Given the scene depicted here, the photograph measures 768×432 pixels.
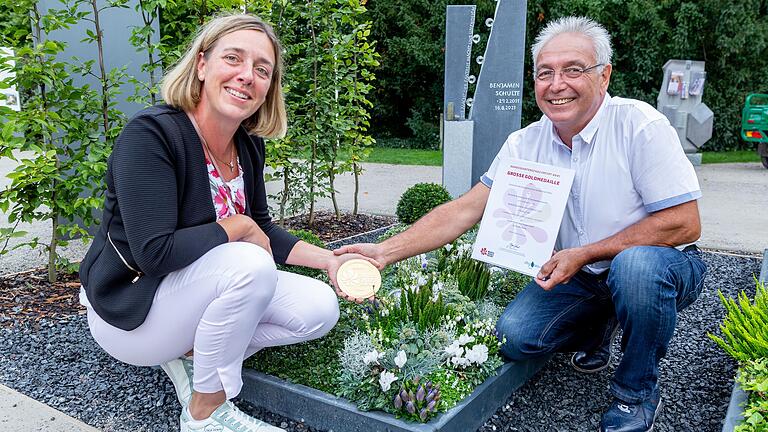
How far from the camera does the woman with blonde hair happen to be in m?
2.21

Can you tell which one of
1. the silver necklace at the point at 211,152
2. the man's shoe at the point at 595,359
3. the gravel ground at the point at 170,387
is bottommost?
the gravel ground at the point at 170,387

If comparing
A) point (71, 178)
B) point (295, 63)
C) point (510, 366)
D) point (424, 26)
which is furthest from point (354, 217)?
point (424, 26)

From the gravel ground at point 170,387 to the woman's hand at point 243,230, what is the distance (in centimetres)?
81

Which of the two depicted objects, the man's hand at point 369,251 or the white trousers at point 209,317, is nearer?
the white trousers at point 209,317

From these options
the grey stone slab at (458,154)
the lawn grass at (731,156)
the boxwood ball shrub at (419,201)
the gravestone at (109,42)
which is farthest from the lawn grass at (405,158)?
the gravestone at (109,42)

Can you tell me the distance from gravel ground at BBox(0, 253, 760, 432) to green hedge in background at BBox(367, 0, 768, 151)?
15408mm

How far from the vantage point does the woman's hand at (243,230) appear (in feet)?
7.82

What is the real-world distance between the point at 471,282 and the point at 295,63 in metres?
3.53

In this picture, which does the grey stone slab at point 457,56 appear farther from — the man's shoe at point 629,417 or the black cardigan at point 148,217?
the black cardigan at point 148,217

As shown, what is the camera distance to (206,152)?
2.49m

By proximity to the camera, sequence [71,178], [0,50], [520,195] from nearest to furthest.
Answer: [520,195]
[0,50]
[71,178]

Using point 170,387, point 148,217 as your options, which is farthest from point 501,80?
point 148,217

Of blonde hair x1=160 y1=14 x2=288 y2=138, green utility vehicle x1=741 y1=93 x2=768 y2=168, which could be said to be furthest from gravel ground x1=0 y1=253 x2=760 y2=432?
green utility vehicle x1=741 y1=93 x2=768 y2=168

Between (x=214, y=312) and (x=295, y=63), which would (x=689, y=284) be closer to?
(x=214, y=312)
